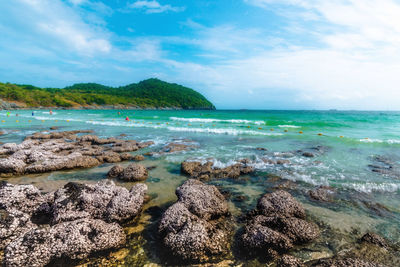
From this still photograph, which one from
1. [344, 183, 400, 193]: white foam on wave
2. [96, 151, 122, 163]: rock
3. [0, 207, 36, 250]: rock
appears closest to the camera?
[0, 207, 36, 250]: rock

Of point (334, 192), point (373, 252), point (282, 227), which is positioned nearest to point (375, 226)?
point (373, 252)

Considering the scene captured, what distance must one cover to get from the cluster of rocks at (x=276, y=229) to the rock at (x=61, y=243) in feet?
9.15

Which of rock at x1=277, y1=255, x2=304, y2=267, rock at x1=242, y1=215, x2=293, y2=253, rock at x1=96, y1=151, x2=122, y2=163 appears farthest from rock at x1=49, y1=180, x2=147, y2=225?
rock at x1=96, y1=151, x2=122, y2=163

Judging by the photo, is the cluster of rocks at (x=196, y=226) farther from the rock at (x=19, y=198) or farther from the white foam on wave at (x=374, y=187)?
the white foam on wave at (x=374, y=187)

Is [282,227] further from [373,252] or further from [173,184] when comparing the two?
[173,184]

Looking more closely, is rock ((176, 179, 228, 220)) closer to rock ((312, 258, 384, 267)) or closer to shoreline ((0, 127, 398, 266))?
shoreline ((0, 127, 398, 266))

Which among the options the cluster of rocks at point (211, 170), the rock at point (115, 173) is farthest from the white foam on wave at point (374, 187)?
the rock at point (115, 173)

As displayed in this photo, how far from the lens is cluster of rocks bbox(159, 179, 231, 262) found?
381 cm

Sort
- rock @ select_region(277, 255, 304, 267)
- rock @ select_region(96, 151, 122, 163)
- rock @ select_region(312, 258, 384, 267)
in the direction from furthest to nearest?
rock @ select_region(96, 151, 122, 163) → rock @ select_region(277, 255, 304, 267) → rock @ select_region(312, 258, 384, 267)

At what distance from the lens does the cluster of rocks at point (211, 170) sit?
331 inches

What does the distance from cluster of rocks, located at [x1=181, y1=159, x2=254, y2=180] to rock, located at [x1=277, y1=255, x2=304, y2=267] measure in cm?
471

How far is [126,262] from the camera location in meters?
3.71

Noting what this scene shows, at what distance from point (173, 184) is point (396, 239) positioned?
6267mm

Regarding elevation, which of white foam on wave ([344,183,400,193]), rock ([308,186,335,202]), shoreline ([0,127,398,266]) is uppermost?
white foam on wave ([344,183,400,193])
